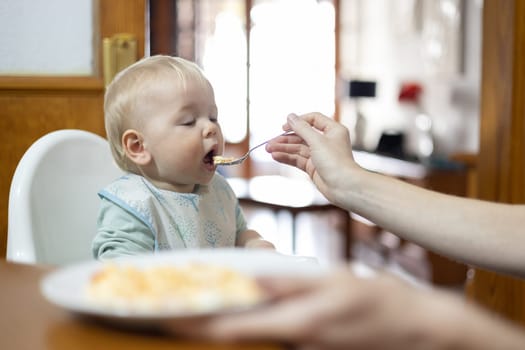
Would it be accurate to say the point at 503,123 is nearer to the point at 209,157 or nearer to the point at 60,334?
the point at 209,157

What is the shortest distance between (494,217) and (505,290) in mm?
1456

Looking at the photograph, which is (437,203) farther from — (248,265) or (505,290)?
(505,290)

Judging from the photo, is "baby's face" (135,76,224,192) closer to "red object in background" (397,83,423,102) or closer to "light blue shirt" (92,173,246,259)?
"light blue shirt" (92,173,246,259)

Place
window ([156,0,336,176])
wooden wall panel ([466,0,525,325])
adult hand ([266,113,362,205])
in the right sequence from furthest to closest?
1. window ([156,0,336,176])
2. wooden wall panel ([466,0,525,325])
3. adult hand ([266,113,362,205])

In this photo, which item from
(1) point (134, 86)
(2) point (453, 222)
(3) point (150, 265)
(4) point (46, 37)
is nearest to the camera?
(3) point (150, 265)

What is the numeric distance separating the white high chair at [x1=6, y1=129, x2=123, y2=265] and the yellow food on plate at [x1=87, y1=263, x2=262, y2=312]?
789 mm

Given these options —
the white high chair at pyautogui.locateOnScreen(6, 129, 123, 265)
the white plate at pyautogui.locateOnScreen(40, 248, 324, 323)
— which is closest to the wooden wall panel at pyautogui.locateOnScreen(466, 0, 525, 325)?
the white high chair at pyautogui.locateOnScreen(6, 129, 123, 265)

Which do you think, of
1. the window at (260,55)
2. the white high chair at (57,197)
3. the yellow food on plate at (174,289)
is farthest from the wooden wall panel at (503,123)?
the window at (260,55)

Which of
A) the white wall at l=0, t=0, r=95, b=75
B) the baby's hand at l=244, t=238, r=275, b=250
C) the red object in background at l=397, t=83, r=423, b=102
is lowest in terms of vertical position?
the baby's hand at l=244, t=238, r=275, b=250

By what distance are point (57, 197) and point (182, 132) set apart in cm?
30

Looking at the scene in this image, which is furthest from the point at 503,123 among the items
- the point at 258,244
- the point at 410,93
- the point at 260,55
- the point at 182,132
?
Answer: the point at 260,55

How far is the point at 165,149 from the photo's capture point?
4.71 feet

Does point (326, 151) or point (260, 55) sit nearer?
point (326, 151)

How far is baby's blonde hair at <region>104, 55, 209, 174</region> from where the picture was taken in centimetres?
143
